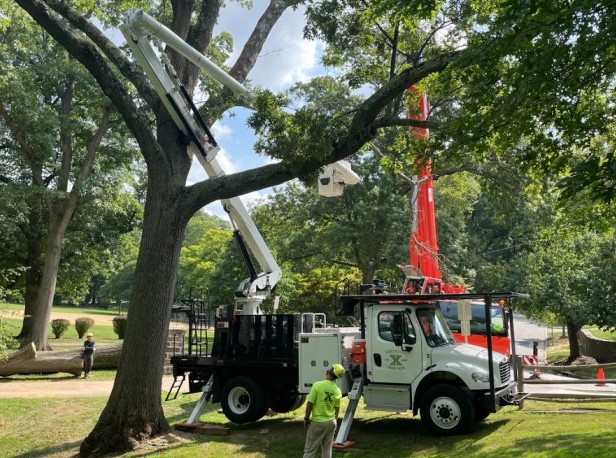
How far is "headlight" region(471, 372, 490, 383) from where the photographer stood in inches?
437

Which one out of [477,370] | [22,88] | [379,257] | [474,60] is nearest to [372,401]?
[477,370]

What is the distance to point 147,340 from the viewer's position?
12.3 m

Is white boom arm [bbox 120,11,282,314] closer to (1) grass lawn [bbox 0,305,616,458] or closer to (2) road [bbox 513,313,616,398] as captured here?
(1) grass lawn [bbox 0,305,616,458]

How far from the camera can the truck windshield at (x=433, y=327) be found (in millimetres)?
11953

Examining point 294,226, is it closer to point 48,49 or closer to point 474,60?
point 48,49

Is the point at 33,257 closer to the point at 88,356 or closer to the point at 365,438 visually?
the point at 88,356

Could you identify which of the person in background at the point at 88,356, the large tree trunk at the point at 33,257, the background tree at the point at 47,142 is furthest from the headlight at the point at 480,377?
the large tree trunk at the point at 33,257

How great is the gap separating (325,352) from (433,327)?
2229 mm

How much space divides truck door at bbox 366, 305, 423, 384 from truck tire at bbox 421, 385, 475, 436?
0.54 metres

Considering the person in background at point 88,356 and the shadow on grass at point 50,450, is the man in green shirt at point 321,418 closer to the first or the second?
the shadow on grass at point 50,450

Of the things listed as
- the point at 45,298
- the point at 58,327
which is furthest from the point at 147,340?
the point at 58,327

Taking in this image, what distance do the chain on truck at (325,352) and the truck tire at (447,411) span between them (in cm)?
2

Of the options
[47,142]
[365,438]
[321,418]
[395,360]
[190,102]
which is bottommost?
[365,438]

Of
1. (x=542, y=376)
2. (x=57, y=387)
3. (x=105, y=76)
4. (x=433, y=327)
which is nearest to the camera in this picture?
(x=433, y=327)
